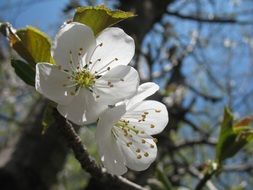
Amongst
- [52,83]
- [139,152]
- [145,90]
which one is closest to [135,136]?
[139,152]

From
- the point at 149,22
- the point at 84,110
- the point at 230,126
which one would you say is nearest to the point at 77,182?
the point at 149,22

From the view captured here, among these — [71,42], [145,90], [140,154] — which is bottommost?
[140,154]

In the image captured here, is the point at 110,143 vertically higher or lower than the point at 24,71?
lower

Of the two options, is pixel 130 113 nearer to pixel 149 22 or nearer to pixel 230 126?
pixel 230 126

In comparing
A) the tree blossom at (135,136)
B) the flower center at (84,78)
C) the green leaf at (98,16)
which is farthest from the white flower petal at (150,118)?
the green leaf at (98,16)

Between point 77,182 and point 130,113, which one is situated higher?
point 130,113

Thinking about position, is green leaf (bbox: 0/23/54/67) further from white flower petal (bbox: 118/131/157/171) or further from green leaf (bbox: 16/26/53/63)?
white flower petal (bbox: 118/131/157/171)

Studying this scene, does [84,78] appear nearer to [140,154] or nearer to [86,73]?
[86,73]

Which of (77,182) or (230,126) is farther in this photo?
(77,182)
